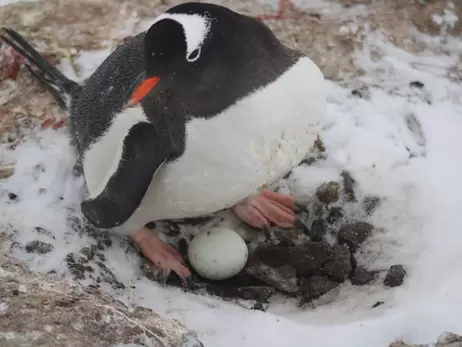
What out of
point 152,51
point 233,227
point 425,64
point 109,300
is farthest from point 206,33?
point 425,64

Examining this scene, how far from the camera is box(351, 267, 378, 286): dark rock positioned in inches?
65.0

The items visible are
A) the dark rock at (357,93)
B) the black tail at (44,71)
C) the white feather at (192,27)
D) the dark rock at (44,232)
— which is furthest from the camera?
the dark rock at (357,93)

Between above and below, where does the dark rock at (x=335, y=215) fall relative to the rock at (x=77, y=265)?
below

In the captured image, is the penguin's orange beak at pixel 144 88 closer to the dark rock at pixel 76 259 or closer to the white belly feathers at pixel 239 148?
the white belly feathers at pixel 239 148

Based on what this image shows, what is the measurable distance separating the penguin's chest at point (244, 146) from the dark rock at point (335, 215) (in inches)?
11.8

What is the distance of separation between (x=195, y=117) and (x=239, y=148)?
4.4 inches

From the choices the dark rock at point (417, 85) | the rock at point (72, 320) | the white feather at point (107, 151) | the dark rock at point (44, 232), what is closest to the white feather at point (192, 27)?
the white feather at point (107, 151)

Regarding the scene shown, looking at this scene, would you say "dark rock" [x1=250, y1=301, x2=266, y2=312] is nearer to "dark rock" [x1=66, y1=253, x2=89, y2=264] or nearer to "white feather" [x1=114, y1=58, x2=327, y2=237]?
"white feather" [x1=114, y1=58, x2=327, y2=237]

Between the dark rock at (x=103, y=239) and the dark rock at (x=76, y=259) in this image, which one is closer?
the dark rock at (x=76, y=259)

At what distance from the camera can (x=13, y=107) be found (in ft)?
6.97

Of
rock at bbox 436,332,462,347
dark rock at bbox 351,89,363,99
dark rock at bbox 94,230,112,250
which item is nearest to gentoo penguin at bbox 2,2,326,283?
dark rock at bbox 94,230,112,250

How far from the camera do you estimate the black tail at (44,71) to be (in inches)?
78.3

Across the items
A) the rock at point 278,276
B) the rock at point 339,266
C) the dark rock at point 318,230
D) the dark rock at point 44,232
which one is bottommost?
the rock at point 278,276

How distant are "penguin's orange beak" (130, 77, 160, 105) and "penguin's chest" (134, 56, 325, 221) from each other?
0.47ft
